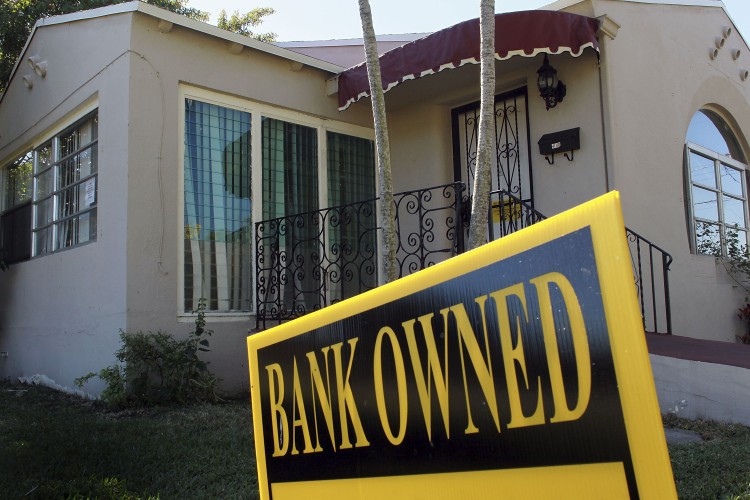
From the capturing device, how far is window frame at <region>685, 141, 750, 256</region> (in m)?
7.75

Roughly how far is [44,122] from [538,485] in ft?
26.9

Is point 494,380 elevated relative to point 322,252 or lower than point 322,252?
lower

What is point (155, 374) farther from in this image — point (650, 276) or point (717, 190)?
point (717, 190)

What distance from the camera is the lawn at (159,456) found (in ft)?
11.2

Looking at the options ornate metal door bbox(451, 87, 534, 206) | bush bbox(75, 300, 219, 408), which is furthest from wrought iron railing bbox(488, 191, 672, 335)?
bush bbox(75, 300, 219, 408)

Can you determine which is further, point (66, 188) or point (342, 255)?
point (66, 188)

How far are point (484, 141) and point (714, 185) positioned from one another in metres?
5.95

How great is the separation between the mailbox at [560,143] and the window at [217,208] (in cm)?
311

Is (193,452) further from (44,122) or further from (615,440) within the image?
(44,122)

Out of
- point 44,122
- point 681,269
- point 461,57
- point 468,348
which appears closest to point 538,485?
point 468,348

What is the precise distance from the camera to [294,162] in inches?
287

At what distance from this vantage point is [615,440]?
3.63 feet

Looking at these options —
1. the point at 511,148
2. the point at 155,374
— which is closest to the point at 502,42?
the point at 511,148

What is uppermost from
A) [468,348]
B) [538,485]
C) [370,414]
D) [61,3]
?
[61,3]
